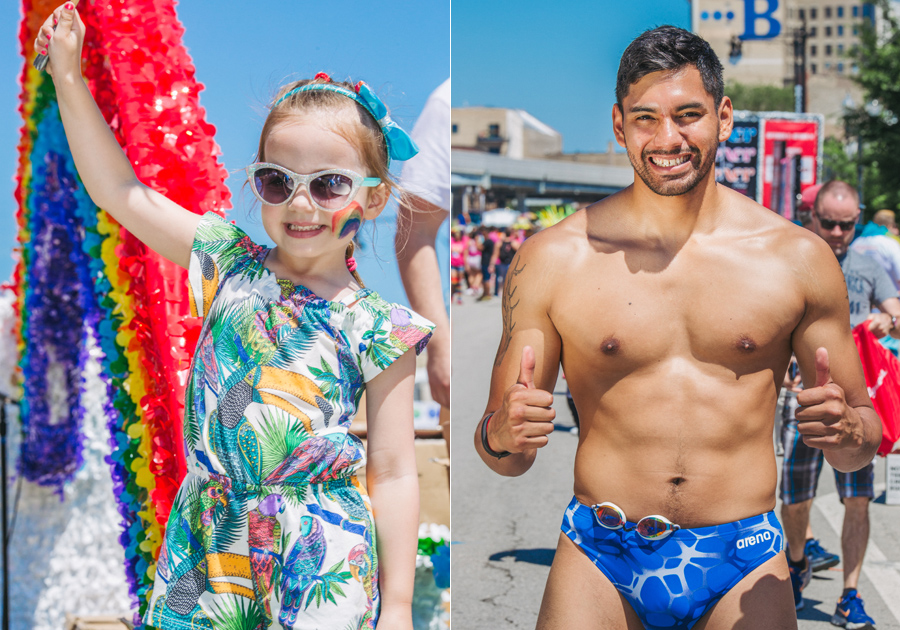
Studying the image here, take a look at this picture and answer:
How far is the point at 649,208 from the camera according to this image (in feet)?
7.24

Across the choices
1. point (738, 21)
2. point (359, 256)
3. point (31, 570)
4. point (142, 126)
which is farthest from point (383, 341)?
point (738, 21)

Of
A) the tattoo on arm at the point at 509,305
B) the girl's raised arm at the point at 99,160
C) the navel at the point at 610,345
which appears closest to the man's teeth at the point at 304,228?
the girl's raised arm at the point at 99,160

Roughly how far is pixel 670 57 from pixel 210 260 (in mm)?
1157

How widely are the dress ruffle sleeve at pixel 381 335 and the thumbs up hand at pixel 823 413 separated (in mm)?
821

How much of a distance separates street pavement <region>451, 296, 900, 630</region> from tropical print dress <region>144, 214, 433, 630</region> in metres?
2.53

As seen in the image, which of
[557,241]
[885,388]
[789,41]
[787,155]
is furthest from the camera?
[789,41]

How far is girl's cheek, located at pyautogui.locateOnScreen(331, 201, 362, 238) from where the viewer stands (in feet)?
6.40

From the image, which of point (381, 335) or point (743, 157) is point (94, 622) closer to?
point (381, 335)

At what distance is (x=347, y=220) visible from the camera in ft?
6.47

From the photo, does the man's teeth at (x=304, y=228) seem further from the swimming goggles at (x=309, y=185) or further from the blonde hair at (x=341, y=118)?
the blonde hair at (x=341, y=118)

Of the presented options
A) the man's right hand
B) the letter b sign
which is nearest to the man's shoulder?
the man's right hand

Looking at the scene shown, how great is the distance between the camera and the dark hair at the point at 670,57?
2.10m

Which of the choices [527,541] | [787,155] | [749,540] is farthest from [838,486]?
[787,155]

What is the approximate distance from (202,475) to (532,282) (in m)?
0.89
